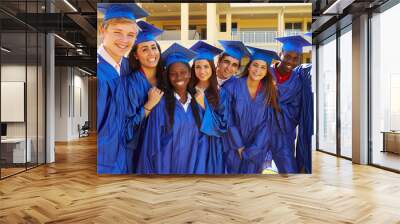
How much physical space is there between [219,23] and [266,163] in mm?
2636

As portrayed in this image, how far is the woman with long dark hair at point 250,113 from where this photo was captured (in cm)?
675

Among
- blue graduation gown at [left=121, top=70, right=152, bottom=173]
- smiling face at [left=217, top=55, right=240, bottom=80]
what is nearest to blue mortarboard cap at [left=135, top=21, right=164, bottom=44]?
blue graduation gown at [left=121, top=70, right=152, bottom=173]

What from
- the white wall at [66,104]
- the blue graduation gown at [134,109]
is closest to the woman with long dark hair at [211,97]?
the blue graduation gown at [134,109]

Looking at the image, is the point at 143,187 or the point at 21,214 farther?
the point at 143,187

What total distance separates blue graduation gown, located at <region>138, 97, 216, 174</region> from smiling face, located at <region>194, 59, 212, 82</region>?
0.59m

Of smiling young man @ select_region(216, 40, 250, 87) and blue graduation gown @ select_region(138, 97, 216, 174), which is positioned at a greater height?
smiling young man @ select_region(216, 40, 250, 87)

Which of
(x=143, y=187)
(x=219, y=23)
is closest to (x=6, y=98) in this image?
(x=143, y=187)

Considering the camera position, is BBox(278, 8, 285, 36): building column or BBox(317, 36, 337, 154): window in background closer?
A: BBox(278, 8, 285, 36): building column

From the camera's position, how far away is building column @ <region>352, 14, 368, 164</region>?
27.6ft

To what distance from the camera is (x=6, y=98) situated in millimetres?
6648

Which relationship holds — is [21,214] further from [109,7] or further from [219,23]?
[219,23]

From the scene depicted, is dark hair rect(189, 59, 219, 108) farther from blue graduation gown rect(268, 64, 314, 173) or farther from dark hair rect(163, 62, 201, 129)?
blue graduation gown rect(268, 64, 314, 173)

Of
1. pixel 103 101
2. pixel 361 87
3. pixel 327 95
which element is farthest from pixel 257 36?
pixel 327 95

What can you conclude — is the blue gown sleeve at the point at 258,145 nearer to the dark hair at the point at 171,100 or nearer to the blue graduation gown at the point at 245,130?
the blue graduation gown at the point at 245,130
